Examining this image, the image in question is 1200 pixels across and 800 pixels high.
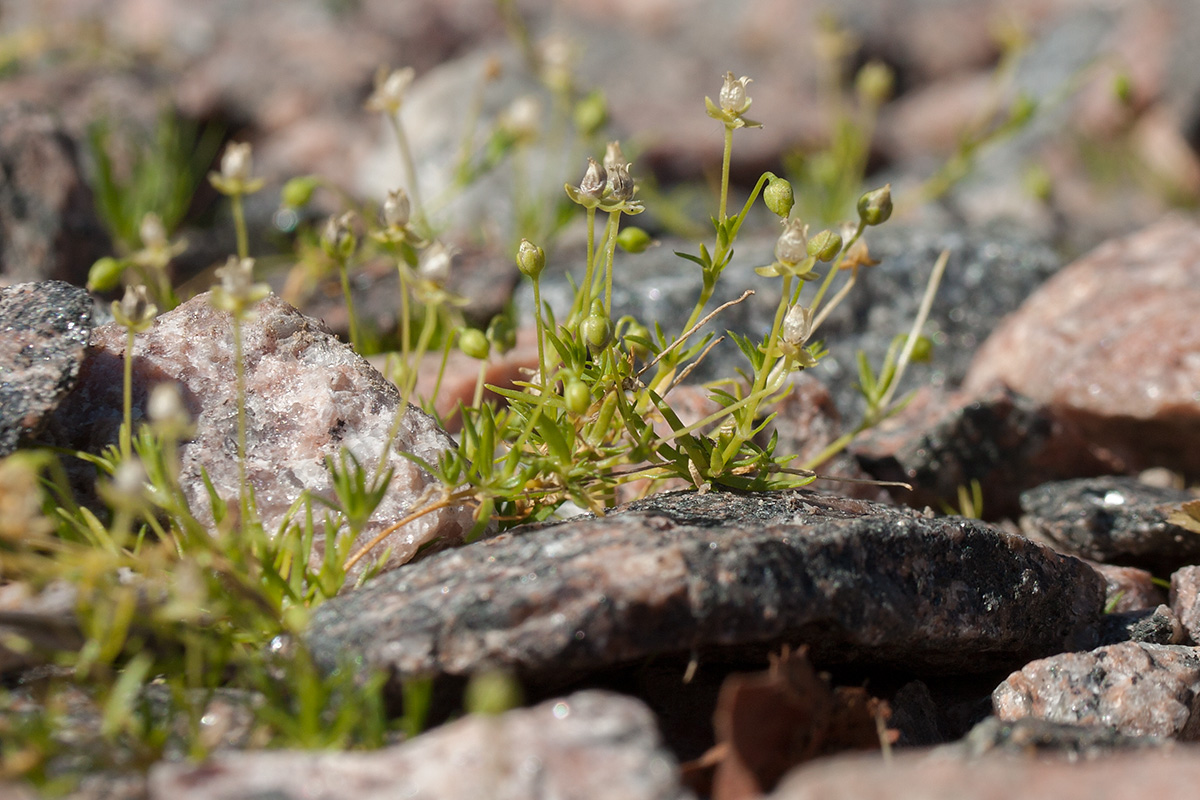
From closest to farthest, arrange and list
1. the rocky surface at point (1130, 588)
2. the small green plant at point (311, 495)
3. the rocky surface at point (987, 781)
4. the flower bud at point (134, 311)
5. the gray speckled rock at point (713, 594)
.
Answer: the rocky surface at point (987, 781)
the small green plant at point (311, 495)
the gray speckled rock at point (713, 594)
the flower bud at point (134, 311)
the rocky surface at point (1130, 588)

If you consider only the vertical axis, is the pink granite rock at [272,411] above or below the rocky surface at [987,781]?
above

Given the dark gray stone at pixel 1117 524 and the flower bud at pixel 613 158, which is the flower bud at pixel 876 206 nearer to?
the flower bud at pixel 613 158

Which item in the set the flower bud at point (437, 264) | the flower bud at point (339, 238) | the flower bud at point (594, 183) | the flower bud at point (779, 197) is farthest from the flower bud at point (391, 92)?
the flower bud at point (779, 197)

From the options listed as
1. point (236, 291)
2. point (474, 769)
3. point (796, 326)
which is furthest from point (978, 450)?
point (236, 291)

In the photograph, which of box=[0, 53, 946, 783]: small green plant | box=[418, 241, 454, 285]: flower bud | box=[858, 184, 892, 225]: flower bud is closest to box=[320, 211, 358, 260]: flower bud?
box=[0, 53, 946, 783]: small green plant

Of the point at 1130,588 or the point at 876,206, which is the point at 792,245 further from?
the point at 1130,588

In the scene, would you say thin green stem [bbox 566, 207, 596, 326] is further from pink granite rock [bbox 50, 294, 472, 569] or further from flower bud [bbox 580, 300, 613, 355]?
pink granite rock [bbox 50, 294, 472, 569]

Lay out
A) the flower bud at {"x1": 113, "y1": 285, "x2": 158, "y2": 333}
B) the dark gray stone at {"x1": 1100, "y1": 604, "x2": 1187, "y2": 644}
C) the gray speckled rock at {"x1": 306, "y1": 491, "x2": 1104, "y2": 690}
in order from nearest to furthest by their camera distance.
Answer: the gray speckled rock at {"x1": 306, "y1": 491, "x2": 1104, "y2": 690} < the flower bud at {"x1": 113, "y1": 285, "x2": 158, "y2": 333} < the dark gray stone at {"x1": 1100, "y1": 604, "x2": 1187, "y2": 644}
